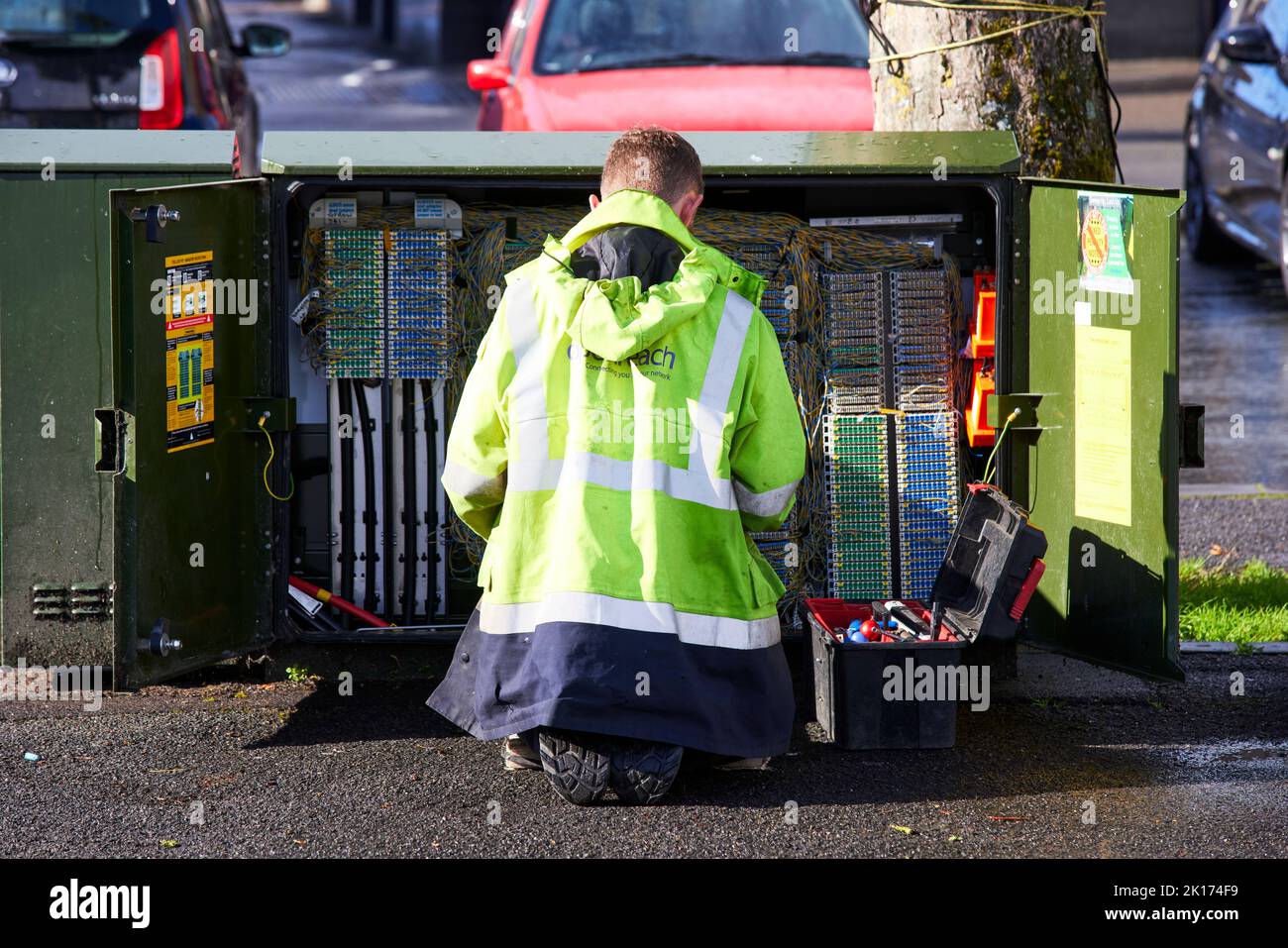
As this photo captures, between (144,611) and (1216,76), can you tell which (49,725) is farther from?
(1216,76)

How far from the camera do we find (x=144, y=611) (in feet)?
16.7

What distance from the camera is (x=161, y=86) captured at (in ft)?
30.7

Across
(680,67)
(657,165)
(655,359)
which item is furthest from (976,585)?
(680,67)

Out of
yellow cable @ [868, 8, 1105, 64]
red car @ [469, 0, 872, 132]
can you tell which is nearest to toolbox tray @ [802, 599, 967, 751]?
yellow cable @ [868, 8, 1105, 64]

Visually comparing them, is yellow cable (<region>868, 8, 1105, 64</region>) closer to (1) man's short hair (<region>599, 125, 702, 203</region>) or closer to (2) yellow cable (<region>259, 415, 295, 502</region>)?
(1) man's short hair (<region>599, 125, 702, 203</region>)

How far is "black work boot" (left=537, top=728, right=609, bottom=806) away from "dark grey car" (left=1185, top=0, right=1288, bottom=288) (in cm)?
689

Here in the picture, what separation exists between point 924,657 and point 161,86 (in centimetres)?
579

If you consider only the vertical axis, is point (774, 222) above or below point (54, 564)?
above

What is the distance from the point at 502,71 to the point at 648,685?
16.3 ft

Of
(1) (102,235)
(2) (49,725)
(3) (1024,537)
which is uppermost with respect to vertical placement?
(1) (102,235)

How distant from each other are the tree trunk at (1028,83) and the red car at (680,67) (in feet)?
5.66

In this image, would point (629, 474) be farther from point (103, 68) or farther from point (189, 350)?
point (103, 68)

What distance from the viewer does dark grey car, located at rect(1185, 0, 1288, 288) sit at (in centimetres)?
1052

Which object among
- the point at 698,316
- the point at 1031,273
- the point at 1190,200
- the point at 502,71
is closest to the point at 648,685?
the point at 698,316
